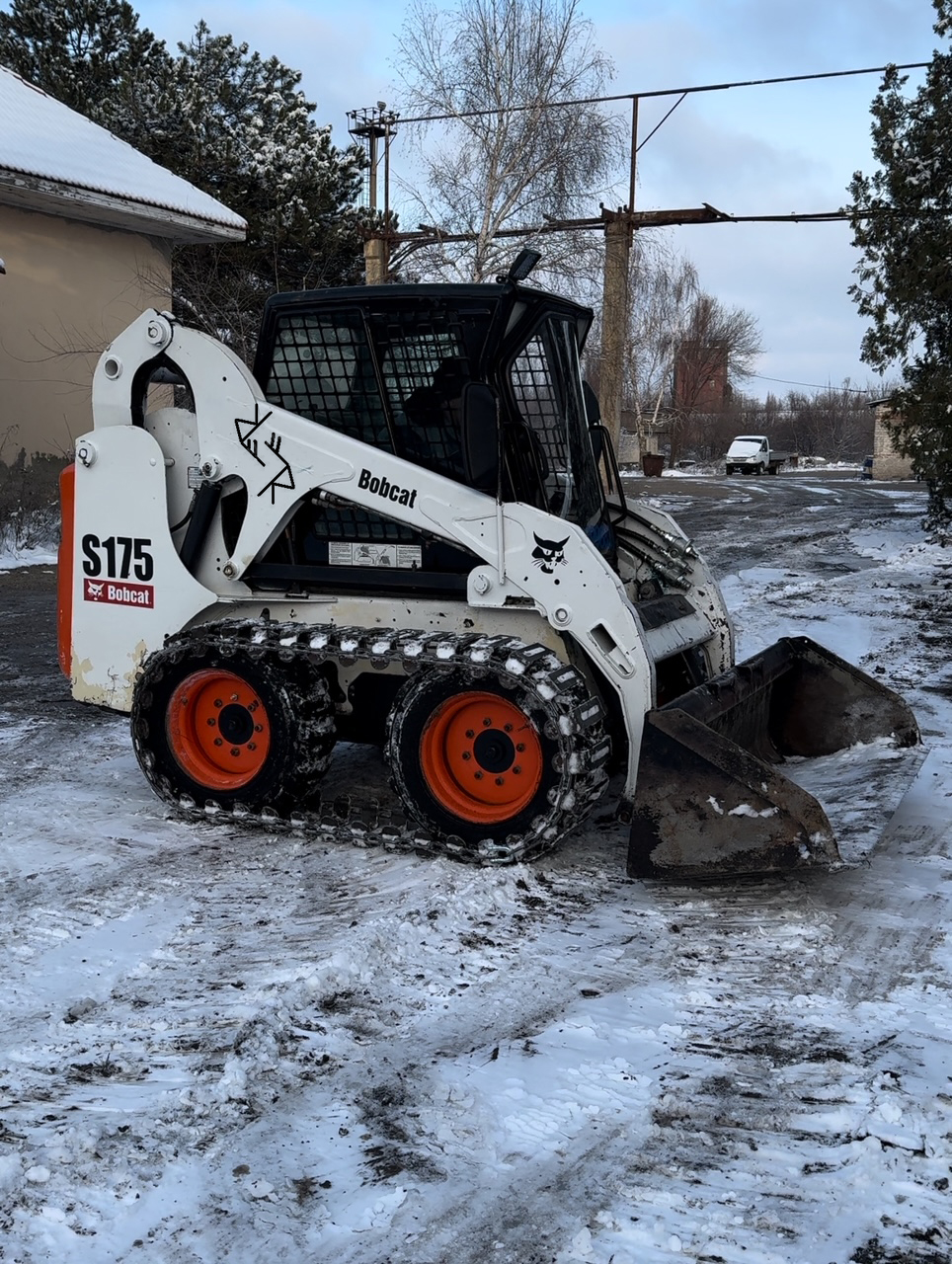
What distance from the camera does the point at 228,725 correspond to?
18.4 feet

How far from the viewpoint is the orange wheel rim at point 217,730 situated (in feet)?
18.2

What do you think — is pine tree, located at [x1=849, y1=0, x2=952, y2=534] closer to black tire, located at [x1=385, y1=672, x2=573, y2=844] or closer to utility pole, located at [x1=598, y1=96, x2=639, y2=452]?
utility pole, located at [x1=598, y1=96, x2=639, y2=452]

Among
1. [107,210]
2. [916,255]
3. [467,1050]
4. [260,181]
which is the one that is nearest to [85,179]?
[107,210]

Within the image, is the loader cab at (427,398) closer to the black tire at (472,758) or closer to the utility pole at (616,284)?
the black tire at (472,758)

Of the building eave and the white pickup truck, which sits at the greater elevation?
the building eave

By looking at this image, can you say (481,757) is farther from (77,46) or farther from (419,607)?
(77,46)

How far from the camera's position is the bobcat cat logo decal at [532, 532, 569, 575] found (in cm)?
499

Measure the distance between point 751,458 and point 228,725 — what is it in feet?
135

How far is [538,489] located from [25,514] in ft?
39.6

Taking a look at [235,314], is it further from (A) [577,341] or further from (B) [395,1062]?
Answer: (B) [395,1062]

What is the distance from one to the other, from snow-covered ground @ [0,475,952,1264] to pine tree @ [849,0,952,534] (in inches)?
349

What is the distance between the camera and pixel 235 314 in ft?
56.7

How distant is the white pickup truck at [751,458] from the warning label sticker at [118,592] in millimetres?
40701

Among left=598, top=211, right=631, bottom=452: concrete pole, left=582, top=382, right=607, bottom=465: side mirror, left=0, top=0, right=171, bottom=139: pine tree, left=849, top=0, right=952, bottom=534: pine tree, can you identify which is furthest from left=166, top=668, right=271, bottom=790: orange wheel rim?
left=0, top=0, right=171, bottom=139: pine tree
